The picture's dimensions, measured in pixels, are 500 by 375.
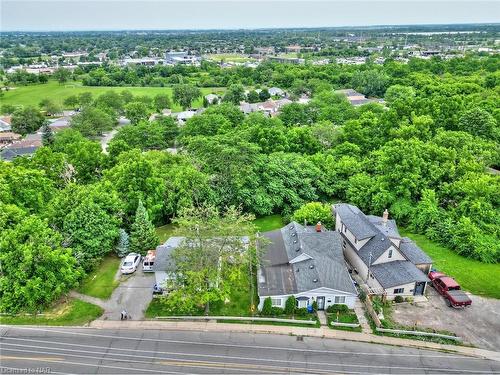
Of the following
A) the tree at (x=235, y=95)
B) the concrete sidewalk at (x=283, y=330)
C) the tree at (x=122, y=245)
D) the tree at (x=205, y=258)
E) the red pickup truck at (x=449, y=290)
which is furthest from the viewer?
the tree at (x=235, y=95)

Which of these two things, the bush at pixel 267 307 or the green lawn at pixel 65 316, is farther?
the bush at pixel 267 307

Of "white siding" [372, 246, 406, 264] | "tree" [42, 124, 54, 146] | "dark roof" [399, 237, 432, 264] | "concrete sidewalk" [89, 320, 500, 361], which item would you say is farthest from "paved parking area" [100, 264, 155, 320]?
"tree" [42, 124, 54, 146]

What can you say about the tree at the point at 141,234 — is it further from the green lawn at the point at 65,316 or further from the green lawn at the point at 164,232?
the green lawn at the point at 65,316

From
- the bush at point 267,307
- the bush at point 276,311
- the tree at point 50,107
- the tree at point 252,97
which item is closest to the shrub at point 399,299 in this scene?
the bush at point 276,311

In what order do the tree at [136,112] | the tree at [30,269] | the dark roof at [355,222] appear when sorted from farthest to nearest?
the tree at [136,112], the dark roof at [355,222], the tree at [30,269]

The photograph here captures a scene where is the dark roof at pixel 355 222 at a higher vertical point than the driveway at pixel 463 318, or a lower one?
higher

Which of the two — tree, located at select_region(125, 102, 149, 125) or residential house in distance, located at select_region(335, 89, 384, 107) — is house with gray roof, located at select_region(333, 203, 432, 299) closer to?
tree, located at select_region(125, 102, 149, 125)
